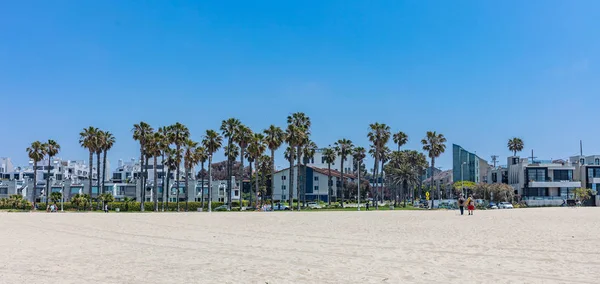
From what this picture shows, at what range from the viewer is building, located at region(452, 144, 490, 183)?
5571 inches

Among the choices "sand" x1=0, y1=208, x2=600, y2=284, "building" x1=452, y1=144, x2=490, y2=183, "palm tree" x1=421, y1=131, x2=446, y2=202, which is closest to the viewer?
Result: "sand" x1=0, y1=208, x2=600, y2=284

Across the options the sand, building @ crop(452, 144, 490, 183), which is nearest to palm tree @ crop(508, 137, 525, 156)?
building @ crop(452, 144, 490, 183)

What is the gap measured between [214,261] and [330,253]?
12.2 feet

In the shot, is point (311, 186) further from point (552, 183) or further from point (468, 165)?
point (552, 183)

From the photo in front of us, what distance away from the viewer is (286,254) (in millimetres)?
16562

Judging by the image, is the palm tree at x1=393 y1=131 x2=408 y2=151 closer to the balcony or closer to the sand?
the balcony

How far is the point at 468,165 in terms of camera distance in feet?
468

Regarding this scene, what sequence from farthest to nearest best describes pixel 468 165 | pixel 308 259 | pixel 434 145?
pixel 468 165, pixel 434 145, pixel 308 259

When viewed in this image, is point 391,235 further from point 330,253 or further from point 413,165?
point 413,165

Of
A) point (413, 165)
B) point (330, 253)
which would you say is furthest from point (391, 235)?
point (413, 165)

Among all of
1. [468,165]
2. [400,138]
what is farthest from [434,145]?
[468,165]

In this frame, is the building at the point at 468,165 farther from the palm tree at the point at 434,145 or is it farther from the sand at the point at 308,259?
the sand at the point at 308,259

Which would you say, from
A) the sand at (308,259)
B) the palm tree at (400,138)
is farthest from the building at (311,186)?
the sand at (308,259)

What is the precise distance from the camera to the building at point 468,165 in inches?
5571
